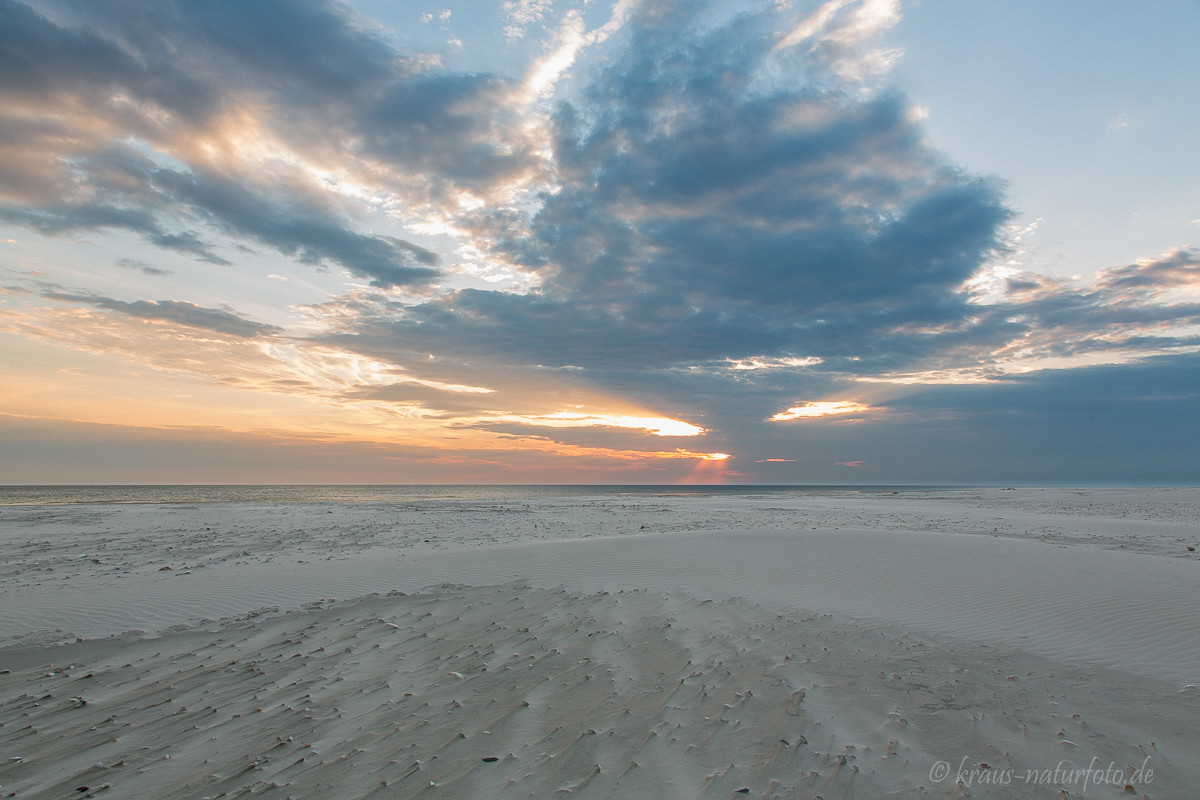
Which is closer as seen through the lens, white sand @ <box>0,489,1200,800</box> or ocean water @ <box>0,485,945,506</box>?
white sand @ <box>0,489,1200,800</box>

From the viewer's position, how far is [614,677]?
6023 mm

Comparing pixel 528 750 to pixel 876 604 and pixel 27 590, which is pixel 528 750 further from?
pixel 27 590

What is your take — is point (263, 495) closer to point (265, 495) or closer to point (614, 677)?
point (265, 495)

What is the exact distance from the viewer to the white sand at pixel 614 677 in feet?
13.7

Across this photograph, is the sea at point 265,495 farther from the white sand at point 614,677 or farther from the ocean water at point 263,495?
the white sand at point 614,677

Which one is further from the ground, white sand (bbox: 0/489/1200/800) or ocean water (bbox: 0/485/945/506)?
white sand (bbox: 0/489/1200/800)

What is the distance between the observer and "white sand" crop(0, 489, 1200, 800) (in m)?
4.19

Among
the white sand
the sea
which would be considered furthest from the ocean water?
the white sand

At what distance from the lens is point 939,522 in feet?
81.1

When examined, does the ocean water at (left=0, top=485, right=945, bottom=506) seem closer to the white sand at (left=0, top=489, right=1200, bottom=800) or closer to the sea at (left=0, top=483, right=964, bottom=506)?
the sea at (left=0, top=483, right=964, bottom=506)

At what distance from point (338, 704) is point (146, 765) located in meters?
1.51

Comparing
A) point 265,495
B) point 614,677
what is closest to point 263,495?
point 265,495

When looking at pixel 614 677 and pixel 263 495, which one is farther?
pixel 263 495

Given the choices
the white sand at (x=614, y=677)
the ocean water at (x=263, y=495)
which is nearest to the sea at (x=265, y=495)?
the ocean water at (x=263, y=495)
